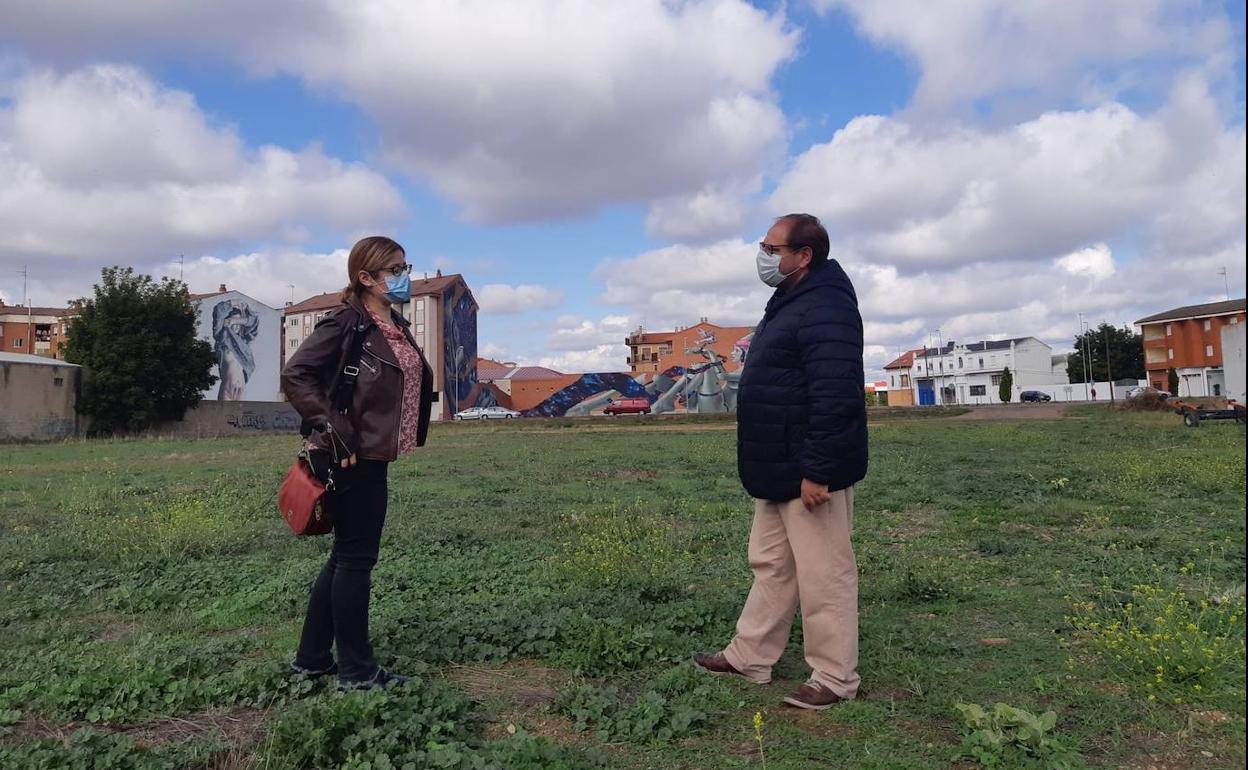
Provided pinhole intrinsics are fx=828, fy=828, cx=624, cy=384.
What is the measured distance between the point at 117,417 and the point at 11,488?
87.6 ft

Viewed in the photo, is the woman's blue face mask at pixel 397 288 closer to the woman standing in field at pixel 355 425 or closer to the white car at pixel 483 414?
the woman standing in field at pixel 355 425

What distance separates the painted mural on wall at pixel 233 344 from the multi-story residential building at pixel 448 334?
4556mm

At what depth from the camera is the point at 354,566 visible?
326 centimetres

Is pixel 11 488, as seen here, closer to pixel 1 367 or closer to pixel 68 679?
pixel 68 679

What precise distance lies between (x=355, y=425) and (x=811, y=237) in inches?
78.4

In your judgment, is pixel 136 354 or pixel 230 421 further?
pixel 230 421

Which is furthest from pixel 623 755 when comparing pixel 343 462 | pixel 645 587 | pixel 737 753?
pixel 645 587

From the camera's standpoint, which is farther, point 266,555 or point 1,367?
point 1,367

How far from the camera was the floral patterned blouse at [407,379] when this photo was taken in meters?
3.37

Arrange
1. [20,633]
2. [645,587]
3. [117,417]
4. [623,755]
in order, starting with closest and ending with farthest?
[623,755]
[20,633]
[645,587]
[117,417]

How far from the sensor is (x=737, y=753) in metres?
2.77

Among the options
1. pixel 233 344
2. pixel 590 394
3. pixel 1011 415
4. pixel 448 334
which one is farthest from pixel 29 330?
pixel 1011 415

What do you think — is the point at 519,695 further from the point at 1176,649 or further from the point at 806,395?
the point at 1176,649

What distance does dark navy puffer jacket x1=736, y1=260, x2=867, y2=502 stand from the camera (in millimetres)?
3148
